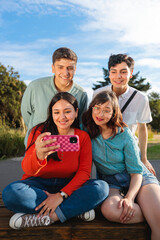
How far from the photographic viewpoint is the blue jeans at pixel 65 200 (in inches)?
105

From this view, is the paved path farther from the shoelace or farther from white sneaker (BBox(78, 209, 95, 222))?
white sneaker (BBox(78, 209, 95, 222))

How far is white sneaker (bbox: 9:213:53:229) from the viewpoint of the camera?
2580mm

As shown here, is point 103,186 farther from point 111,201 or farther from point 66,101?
point 66,101

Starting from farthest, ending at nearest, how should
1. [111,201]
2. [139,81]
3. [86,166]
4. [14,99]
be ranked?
1. [139,81]
2. [14,99]
3. [86,166]
4. [111,201]

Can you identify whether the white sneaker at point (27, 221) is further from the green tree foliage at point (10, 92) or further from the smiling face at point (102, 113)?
the green tree foliage at point (10, 92)

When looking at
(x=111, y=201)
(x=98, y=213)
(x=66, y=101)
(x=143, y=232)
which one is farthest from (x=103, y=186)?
(x=66, y=101)

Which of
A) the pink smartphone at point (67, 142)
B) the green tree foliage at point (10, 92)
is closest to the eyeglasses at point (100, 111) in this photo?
the pink smartphone at point (67, 142)

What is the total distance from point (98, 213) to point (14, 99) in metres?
25.1

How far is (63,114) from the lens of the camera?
304 cm

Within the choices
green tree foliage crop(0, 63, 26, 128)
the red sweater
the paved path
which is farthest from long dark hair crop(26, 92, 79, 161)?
green tree foliage crop(0, 63, 26, 128)

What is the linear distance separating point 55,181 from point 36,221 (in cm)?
53

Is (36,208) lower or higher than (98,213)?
higher

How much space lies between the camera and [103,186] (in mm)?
2809

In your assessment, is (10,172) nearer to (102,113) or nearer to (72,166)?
(72,166)
